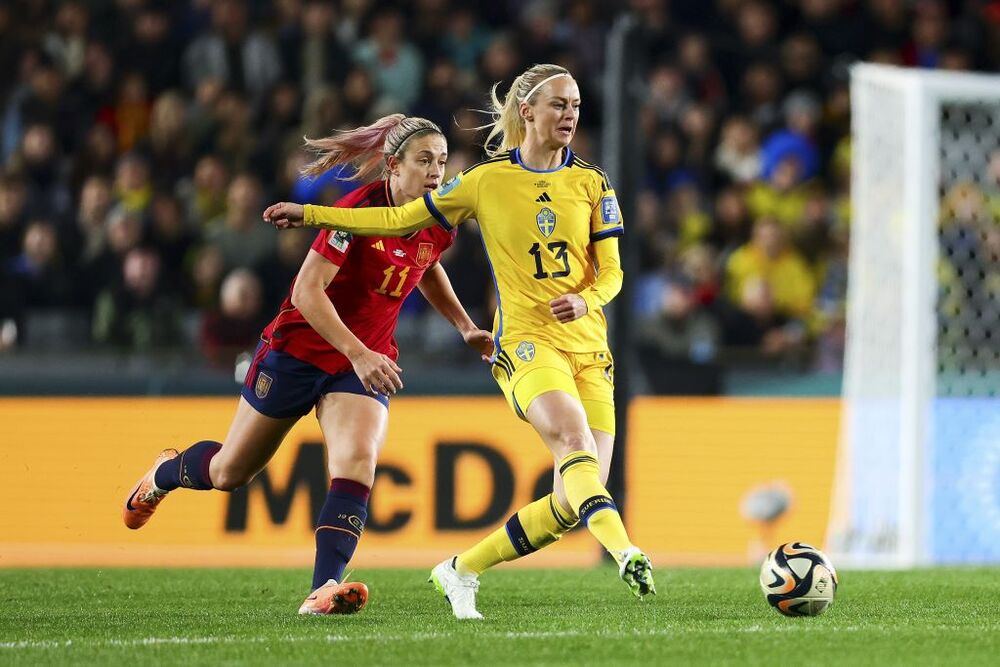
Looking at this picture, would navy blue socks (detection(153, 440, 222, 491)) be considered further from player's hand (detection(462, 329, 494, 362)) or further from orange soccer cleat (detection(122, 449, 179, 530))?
player's hand (detection(462, 329, 494, 362))

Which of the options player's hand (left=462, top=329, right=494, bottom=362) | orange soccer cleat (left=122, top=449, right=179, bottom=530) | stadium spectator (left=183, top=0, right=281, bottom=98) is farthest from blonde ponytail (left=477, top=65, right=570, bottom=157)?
stadium spectator (left=183, top=0, right=281, bottom=98)

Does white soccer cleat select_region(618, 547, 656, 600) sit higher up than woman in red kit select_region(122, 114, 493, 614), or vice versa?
woman in red kit select_region(122, 114, 493, 614)

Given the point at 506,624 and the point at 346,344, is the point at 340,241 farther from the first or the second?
the point at 506,624

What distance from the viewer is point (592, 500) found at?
19.8ft

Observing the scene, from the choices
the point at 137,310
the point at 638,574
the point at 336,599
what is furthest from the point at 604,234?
the point at 137,310

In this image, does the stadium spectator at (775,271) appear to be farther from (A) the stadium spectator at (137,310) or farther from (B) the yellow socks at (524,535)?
(B) the yellow socks at (524,535)

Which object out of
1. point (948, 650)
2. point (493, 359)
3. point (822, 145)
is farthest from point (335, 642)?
point (822, 145)

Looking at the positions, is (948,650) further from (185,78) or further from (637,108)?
(185,78)

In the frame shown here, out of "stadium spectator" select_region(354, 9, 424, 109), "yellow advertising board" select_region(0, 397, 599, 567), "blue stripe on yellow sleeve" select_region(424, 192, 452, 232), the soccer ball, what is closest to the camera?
the soccer ball

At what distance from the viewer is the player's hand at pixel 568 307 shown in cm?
608

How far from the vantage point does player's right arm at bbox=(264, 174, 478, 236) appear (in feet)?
21.1

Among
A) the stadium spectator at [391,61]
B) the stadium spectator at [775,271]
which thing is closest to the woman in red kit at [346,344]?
the stadium spectator at [775,271]

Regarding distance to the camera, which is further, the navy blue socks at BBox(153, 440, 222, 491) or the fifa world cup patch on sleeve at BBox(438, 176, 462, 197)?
the navy blue socks at BBox(153, 440, 222, 491)

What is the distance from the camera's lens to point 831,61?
1466 cm
